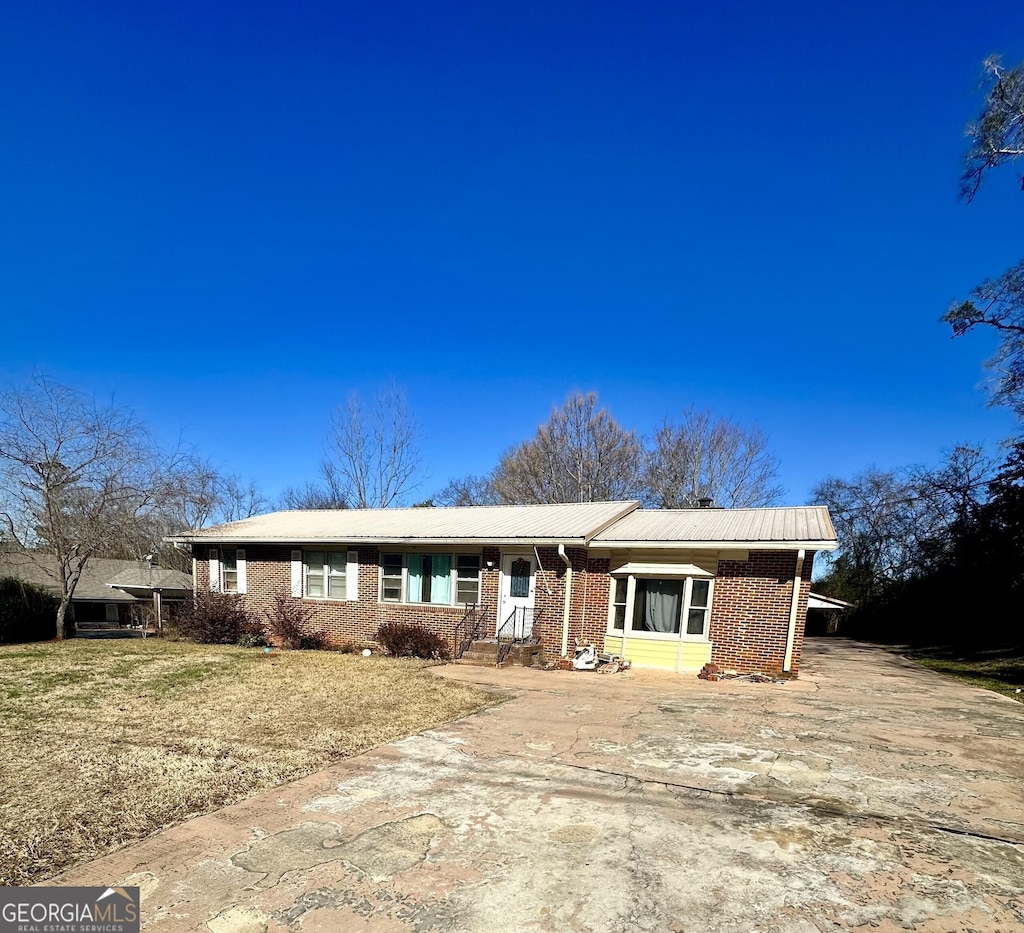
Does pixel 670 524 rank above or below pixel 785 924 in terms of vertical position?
above

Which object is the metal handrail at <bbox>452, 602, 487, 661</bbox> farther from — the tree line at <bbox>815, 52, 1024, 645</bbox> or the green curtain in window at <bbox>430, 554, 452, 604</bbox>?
the tree line at <bbox>815, 52, 1024, 645</bbox>

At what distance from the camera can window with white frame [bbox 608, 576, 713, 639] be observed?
11.5 m

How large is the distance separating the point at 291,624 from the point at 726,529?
36.2 feet

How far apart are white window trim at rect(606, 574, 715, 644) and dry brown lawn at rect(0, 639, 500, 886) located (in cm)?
425

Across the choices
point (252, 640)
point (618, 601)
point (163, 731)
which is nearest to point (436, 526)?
point (618, 601)

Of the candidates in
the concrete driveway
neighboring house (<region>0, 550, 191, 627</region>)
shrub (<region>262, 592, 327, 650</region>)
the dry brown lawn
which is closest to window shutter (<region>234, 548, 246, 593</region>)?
shrub (<region>262, 592, 327, 650</region>)

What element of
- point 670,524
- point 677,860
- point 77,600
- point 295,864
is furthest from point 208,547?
point 77,600

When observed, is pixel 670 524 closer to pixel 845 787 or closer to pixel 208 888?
pixel 845 787

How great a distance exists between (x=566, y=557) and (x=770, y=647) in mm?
4383

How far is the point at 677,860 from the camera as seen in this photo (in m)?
3.54

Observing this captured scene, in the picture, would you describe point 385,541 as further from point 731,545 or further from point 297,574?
point 731,545

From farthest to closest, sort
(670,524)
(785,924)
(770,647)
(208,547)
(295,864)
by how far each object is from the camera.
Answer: (208,547) → (670,524) → (770,647) → (295,864) → (785,924)

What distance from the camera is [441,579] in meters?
13.5

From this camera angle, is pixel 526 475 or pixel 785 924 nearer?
pixel 785 924
